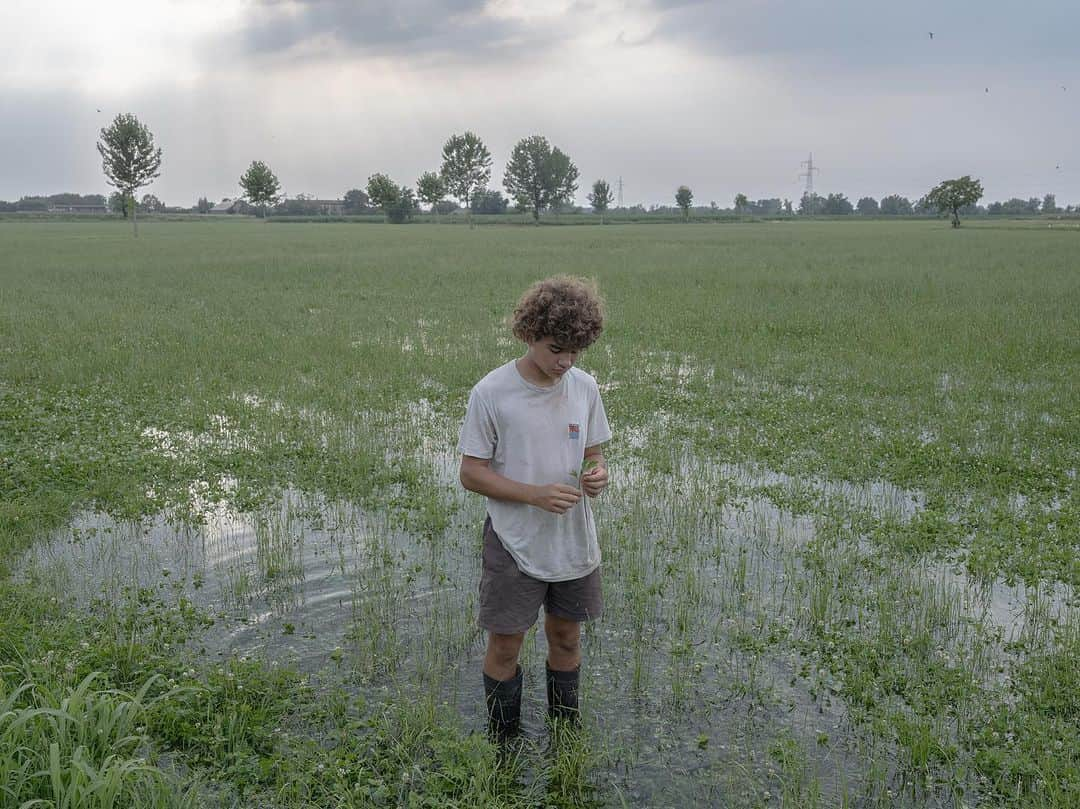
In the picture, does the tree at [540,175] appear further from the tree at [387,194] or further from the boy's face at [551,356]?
the boy's face at [551,356]

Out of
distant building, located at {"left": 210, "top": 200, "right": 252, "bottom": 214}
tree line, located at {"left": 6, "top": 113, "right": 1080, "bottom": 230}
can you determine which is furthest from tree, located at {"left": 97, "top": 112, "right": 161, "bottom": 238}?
distant building, located at {"left": 210, "top": 200, "right": 252, "bottom": 214}

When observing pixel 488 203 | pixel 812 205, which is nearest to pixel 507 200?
pixel 488 203

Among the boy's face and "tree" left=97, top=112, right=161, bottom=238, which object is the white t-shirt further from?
"tree" left=97, top=112, right=161, bottom=238

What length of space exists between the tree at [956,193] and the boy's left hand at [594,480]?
276 ft

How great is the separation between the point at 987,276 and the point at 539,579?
25197mm

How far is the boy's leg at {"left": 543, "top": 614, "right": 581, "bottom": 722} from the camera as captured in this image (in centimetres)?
404

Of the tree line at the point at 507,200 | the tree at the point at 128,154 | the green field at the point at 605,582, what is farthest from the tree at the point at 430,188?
the green field at the point at 605,582

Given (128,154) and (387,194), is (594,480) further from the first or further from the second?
(387,194)

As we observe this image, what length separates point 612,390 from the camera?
1188cm

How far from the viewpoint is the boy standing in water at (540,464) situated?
360cm

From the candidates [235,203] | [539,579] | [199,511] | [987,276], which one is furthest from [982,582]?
[235,203]

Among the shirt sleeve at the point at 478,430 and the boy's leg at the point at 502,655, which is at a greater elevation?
the shirt sleeve at the point at 478,430

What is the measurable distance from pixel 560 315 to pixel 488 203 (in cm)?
13798

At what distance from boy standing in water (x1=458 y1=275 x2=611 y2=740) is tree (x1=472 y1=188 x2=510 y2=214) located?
438 feet
